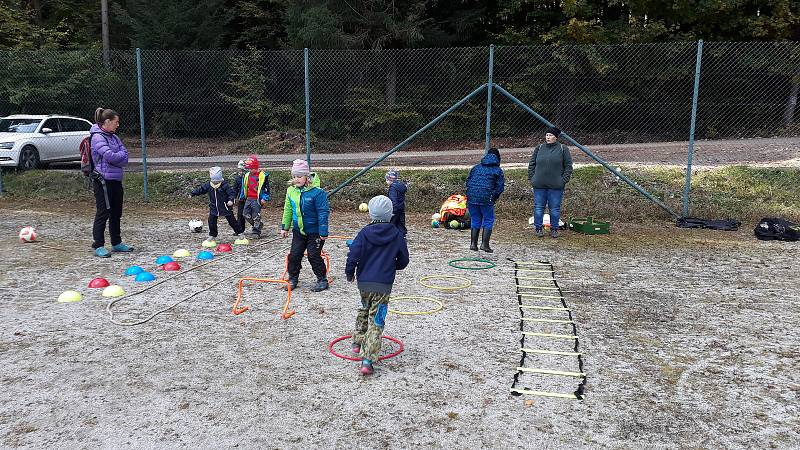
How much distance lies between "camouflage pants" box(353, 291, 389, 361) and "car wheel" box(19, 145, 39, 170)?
43.3ft

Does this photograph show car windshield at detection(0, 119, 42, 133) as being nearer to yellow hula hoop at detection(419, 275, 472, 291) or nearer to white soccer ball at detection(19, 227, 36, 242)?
white soccer ball at detection(19, 227, 36, 242)

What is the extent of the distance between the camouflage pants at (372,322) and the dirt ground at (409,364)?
0.66 feet

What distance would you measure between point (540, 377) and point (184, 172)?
1184 centimetres

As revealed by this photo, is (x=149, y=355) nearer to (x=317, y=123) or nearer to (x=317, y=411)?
(x=317, y=411)

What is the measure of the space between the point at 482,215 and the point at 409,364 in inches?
176

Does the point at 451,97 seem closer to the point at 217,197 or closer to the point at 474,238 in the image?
the point at 474,238

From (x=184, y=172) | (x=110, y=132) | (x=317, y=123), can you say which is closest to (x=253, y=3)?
(x=317, y=123)

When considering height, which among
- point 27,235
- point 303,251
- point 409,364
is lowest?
point 409,364

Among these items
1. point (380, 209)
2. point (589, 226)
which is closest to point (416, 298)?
point (380, 209)

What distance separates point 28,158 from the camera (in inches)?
610

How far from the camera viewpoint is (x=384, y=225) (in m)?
5.21

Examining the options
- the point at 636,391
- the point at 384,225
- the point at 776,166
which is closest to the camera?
the point at 636,391

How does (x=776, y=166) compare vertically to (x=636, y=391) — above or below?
above

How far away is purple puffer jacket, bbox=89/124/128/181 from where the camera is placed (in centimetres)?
868
